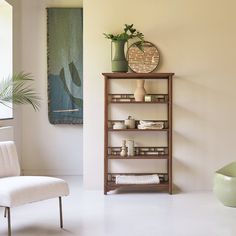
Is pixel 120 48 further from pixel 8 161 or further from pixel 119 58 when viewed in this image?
pixel 8 161

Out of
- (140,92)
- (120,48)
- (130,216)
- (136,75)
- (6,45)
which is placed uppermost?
(6,45)

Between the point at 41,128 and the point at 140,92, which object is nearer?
the point at 140,92

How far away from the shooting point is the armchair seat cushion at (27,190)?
2.89m

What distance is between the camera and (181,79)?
15.5ft

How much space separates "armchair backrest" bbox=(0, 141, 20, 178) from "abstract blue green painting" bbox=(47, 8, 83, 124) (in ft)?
7.36

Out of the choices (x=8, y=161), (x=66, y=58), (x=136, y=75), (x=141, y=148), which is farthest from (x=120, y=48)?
(x=8, y=161)

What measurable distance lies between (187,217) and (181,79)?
6.08ft

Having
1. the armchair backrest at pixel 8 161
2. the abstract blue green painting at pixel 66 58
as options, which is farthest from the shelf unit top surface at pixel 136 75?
the armchair backrest at pixel 8 161

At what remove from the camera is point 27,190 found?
2.99 m

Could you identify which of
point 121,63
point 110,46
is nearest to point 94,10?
point 110,46

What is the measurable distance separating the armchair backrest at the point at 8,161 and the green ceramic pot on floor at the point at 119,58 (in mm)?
1670

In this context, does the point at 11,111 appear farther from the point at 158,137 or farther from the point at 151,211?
the point at 151,211

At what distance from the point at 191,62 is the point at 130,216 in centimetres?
214

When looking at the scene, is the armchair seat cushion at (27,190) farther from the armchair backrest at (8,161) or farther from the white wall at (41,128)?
the white wall at (41,128)
